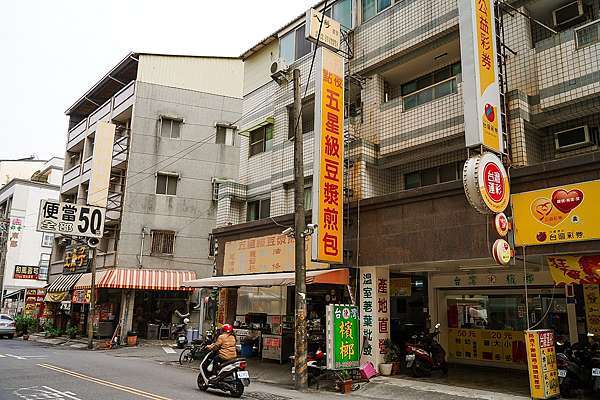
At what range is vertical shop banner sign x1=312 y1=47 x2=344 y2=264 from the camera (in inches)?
519

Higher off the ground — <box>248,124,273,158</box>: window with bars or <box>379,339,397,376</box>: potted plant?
<box>248,124,273,158</box>: window with bars

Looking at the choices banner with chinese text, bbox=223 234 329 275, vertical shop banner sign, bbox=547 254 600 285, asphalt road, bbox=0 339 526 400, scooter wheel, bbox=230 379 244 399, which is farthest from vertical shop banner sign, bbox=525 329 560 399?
banner with chinese text, bbox=223 234 329 275

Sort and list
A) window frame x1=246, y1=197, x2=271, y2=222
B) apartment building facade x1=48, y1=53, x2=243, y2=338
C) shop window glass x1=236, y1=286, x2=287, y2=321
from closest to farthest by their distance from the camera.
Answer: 1. shop window glass x1=236, y1=286, x2=287, y2=321
2. window frame x1=246, y1=197, x2=271, y2=222
3. apartment building facade x1=48, y1=53, x2=243, y2=338

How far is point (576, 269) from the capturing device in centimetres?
1053

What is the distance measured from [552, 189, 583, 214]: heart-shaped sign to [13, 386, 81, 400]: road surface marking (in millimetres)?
10262

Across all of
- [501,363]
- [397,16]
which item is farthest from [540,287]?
[397,16]

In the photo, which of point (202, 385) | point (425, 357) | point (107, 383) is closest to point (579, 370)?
point (425, 357)

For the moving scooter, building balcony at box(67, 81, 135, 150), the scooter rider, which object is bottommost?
the moving scooter

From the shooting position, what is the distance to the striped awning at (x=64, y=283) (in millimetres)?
29442

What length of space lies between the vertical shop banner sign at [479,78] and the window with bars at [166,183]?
69.1 feet

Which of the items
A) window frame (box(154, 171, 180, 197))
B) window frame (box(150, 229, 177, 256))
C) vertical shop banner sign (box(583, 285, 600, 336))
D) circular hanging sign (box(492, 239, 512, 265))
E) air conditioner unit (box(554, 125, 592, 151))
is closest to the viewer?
circular hanging sign (box(492, 239, 512, 265))

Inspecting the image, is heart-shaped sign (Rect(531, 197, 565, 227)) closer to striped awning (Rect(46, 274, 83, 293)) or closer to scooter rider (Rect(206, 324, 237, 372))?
scooter rider (Rect(206, 324, 237, 372))

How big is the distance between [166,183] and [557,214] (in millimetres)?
22643

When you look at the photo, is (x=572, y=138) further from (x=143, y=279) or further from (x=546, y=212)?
(x=143, y=279)
